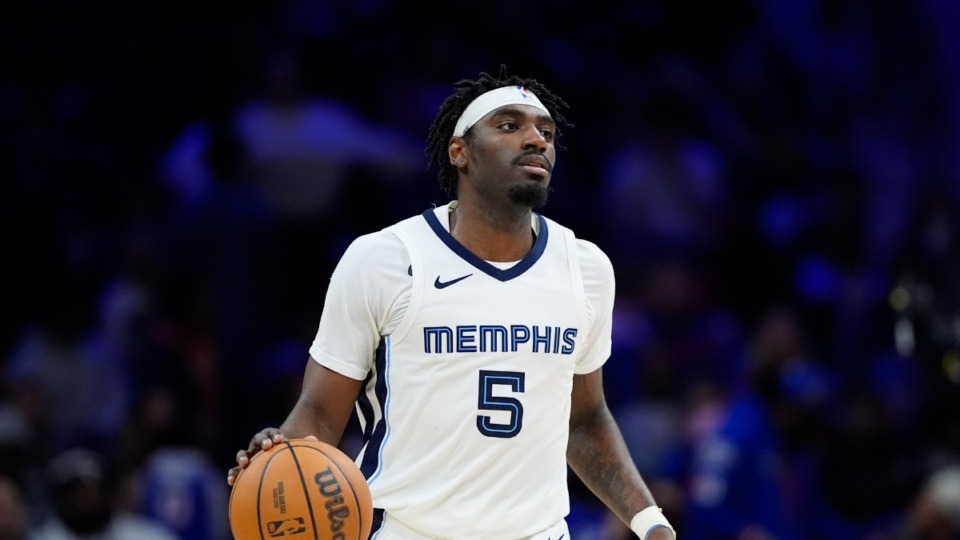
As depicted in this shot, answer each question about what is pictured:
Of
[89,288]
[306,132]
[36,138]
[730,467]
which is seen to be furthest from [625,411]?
[36,138]

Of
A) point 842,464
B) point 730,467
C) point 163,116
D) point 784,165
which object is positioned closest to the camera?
point 730,467

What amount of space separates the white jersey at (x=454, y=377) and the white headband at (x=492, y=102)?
46 centimetres

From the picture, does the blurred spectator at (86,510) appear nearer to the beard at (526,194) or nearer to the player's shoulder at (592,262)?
the player's shoulder at (592,262)

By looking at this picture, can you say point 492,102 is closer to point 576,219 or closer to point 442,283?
point 442,283

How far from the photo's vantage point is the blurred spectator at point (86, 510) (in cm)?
838

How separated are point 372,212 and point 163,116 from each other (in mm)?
1642

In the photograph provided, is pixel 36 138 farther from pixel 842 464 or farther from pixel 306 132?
pixel 842 464

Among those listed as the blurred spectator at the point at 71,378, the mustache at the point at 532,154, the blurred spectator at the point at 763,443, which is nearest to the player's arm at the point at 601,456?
the mustache at the point at 532,154

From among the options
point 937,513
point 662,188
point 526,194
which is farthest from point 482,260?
point 662,188

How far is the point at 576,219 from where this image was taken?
10.7 m

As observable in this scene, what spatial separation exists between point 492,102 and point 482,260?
583mm

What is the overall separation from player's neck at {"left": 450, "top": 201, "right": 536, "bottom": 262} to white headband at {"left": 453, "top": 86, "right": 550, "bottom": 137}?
1.05 feet

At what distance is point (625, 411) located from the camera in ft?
33.3

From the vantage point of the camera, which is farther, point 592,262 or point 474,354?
point 592,262
